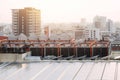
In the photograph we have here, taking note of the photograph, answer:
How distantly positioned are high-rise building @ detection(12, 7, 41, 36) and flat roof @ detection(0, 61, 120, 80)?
58.8 feet

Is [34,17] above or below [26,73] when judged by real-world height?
above

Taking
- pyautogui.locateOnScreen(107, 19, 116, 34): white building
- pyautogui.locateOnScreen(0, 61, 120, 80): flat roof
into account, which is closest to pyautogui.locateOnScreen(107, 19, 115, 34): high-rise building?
pyautogui.locateOnScreen(107, 19, 116, 34): white building

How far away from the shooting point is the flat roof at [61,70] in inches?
142

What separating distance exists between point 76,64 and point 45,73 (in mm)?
803

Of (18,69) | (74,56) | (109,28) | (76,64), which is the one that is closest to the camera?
(18,69)

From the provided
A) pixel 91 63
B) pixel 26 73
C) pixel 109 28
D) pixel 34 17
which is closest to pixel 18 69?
pixel 26 73

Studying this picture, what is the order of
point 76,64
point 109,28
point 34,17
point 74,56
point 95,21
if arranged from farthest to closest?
point 95,21
point 109,28
point 34,17
point 74,56
point 76,64

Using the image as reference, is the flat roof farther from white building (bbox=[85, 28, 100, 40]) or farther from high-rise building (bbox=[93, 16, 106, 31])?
high-rise building (bbox=[93, 16, 106, 31])

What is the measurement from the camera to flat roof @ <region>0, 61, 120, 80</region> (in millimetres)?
3613

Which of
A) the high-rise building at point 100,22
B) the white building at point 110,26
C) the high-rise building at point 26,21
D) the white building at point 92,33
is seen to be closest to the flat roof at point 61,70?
the high-rise building at point 26,21

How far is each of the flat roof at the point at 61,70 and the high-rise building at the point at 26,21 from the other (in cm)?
1791

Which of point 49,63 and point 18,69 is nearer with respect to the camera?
point 18,69

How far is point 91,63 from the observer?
461 cm

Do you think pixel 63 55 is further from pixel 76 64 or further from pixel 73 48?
pixel 76 64
